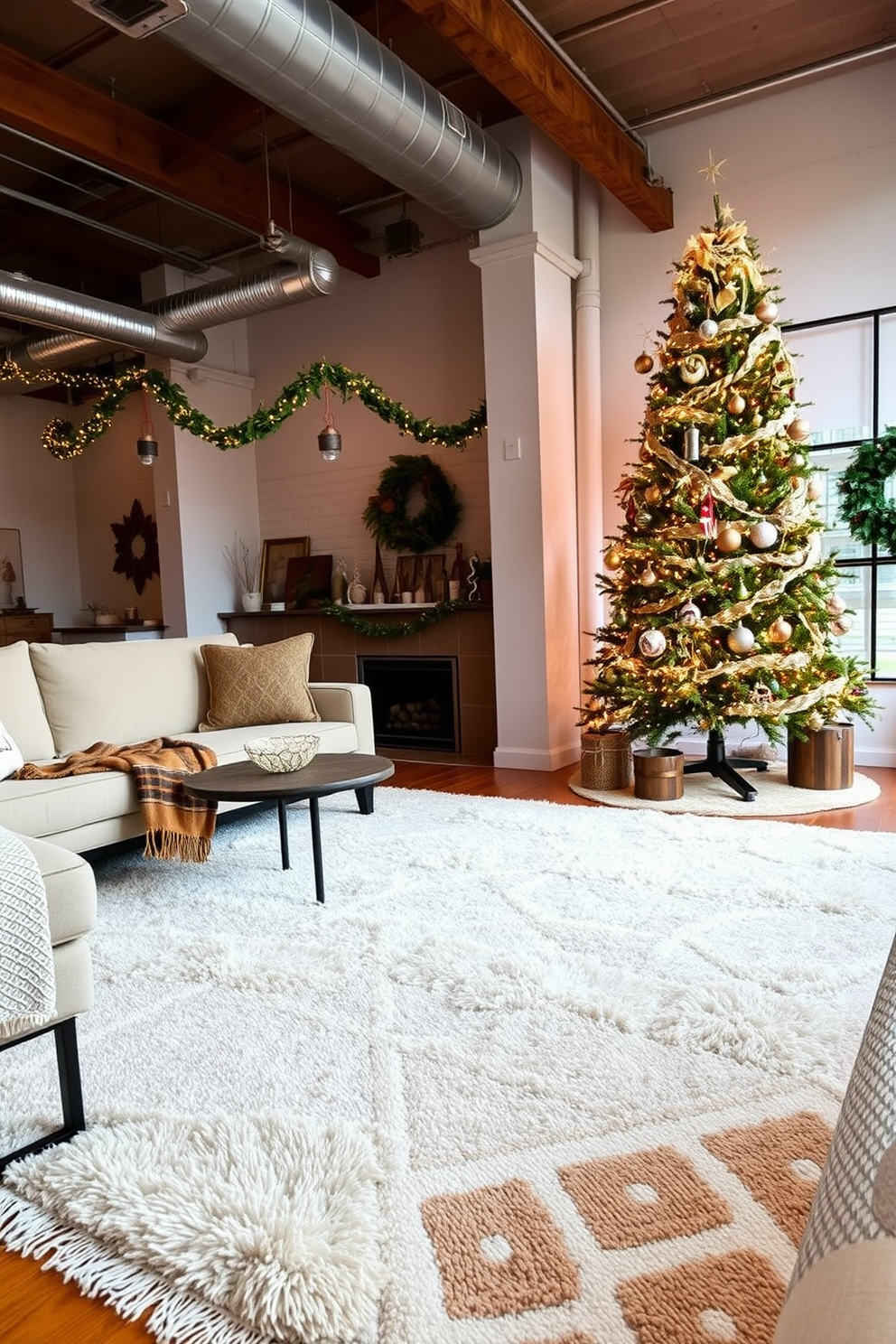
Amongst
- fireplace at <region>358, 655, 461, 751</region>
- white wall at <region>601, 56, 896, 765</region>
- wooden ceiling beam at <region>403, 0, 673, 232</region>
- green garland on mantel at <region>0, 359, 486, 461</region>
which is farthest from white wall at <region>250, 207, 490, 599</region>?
wooden ceiling beam at <region>403, 0, 673, 232</region>

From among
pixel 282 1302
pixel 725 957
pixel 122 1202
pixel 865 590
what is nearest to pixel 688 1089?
pixel 725 957

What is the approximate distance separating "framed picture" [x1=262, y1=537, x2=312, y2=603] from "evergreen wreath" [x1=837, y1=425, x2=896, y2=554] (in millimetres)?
3892

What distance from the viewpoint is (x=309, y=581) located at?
671 cm

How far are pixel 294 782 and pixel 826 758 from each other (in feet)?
8.33

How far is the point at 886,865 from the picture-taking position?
2902 millimetres

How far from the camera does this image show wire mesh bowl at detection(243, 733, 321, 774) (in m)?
2.92

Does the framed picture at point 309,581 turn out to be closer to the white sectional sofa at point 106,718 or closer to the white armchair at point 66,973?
the white sectional sofa at point 106,718

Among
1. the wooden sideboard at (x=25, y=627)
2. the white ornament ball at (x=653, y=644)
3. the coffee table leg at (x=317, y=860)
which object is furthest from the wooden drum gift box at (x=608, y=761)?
the wooden sideboard at (x=25, y=627)

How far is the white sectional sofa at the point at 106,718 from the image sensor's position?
2.90 metres

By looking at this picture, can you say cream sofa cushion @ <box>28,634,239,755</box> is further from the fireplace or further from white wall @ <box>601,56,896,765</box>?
white wall @ <box>601,56,896,765</box>

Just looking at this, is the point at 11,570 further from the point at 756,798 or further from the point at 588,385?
the point at 756,798

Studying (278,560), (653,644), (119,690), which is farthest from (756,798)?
(278,560)

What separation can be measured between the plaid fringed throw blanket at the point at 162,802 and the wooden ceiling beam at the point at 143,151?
321 centimetres

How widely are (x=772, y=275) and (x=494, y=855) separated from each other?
3540mm
